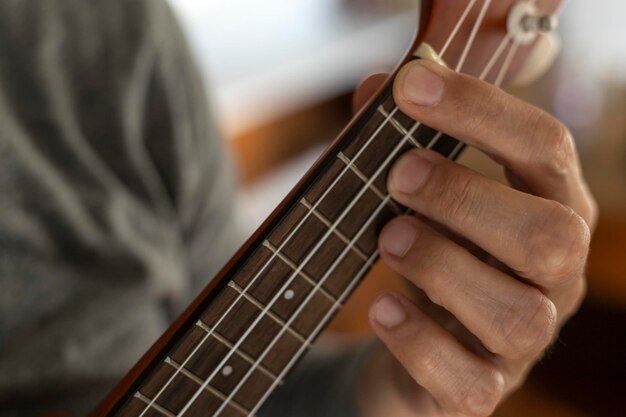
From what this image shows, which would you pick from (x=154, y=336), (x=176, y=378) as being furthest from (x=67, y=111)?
(x=176, y=378)

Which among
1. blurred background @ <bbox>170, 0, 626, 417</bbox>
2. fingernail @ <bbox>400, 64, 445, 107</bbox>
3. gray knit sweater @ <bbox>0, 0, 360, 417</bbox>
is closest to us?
fingernail @ <bbox>400, 64, 445, 107</bbox>

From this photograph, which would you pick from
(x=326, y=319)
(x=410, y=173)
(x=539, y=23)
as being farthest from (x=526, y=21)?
(x=326, y=319)

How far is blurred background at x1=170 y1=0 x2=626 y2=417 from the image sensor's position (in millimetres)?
1381

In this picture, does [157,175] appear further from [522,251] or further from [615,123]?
[615,123]

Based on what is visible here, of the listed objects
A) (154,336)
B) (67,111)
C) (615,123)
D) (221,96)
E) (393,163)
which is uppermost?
(615,123)

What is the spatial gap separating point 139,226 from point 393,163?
0.37 m

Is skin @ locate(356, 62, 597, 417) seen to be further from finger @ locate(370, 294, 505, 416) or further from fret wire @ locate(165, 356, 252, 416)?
fret wire @ locate(165, 356, 252, 416)

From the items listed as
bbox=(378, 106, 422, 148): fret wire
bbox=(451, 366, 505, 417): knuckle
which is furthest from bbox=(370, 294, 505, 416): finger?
bbox=(378, 106, 422, 148): fret wire

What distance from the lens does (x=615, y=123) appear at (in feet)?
5.57

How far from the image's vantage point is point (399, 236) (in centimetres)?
40

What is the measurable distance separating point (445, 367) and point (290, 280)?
0.35 ft

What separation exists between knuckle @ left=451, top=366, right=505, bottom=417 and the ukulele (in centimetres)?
10

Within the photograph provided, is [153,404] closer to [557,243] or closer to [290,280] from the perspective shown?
[290,280]

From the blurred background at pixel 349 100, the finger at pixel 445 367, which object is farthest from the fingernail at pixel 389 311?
the blurred background at pixel 349 100
